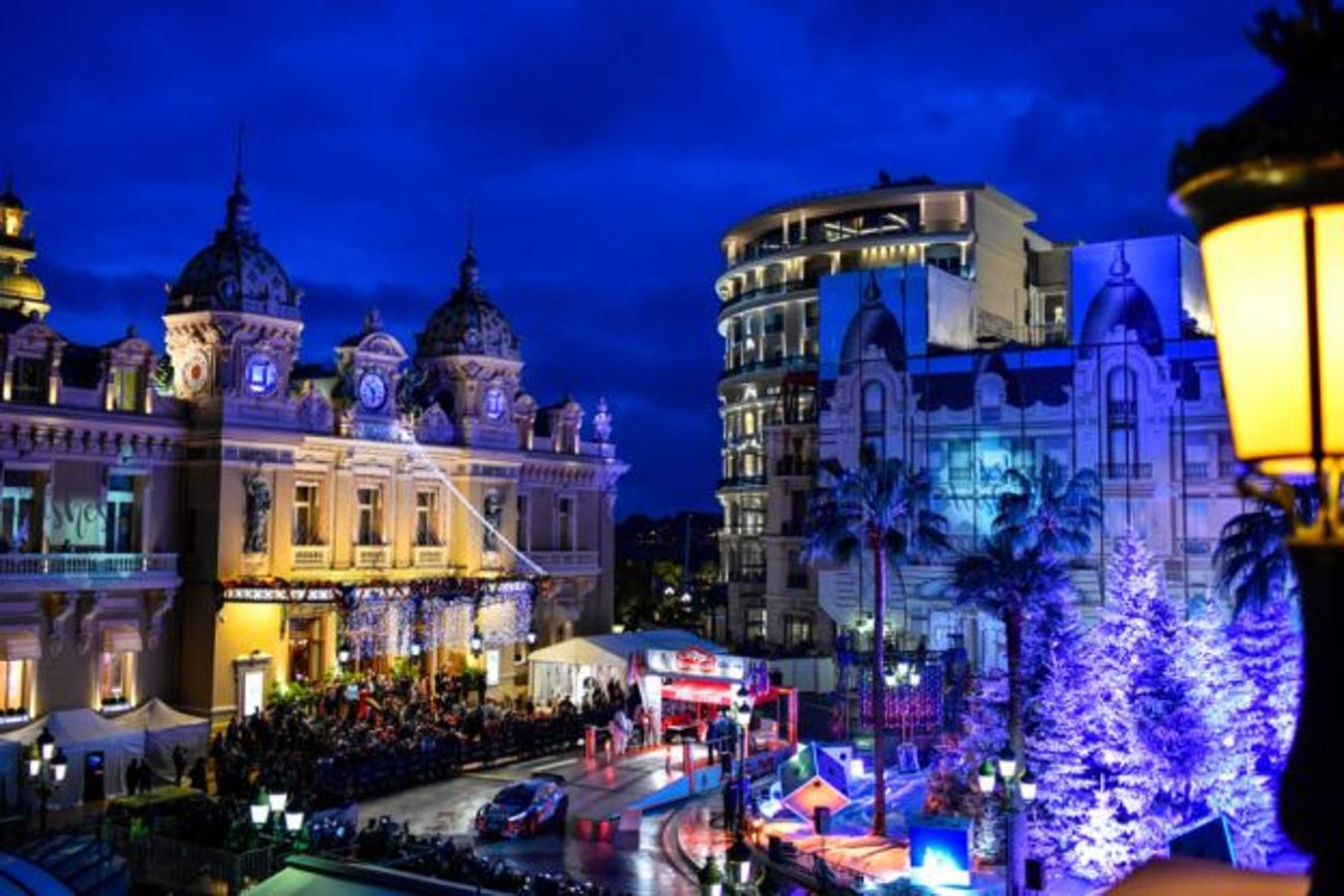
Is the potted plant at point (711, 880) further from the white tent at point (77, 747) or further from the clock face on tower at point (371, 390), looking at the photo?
the clock face on tower at point (371, 390)

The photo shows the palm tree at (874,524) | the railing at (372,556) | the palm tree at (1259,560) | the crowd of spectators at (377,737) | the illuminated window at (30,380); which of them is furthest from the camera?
the railing at (372,556)

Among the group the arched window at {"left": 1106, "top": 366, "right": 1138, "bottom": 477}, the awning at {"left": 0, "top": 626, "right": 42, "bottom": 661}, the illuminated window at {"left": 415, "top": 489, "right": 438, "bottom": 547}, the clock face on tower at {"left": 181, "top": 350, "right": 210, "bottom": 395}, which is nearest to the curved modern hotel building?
the arched window at {"left": 1106, "top": 366, "right": 1138, "bottom": 477}

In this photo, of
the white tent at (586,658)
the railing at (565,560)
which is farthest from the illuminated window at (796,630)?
the white tent at (586,658)

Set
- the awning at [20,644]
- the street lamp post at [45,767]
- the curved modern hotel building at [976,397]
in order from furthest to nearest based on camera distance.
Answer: the curved modern hotel building at [976,397] < the awning at [20,644] < the street lamp post at [45,767]

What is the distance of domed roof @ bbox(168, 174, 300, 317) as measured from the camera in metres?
40.8

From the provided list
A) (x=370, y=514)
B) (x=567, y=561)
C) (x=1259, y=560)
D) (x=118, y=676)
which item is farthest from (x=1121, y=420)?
(x=118, y=676)

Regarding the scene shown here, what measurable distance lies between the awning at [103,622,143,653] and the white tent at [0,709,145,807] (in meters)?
3.39

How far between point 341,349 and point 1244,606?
31.5 meters

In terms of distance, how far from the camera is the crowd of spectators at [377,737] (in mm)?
32750

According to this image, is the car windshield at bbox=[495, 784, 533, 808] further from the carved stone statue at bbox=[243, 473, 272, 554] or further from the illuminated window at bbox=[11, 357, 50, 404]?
the illuminated window at bbox=[11, 357, 50, 404]

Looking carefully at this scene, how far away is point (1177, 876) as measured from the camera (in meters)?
5.18

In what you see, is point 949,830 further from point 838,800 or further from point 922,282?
point 922,282

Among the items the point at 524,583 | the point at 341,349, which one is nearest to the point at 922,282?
the point at 524,583

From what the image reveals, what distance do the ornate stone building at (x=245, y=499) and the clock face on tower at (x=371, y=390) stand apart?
2.9 inches
